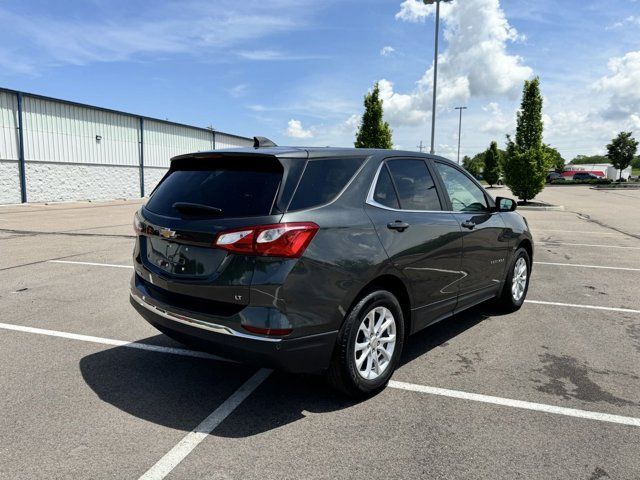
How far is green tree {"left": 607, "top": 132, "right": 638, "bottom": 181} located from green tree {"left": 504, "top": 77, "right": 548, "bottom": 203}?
41930 millimetres

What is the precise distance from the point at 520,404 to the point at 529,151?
77.6ft

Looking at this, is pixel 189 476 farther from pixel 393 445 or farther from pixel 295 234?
pixel 295 234

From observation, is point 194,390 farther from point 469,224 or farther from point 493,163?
point 493,163

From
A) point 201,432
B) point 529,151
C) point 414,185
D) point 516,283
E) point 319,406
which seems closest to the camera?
point 201,432

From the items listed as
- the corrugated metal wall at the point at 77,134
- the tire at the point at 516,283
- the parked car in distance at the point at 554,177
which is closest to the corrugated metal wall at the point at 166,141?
the corrugated metal wall at the point at 77,134

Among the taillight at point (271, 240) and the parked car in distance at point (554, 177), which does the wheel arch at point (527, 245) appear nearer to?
the taillight at point (271, 240)

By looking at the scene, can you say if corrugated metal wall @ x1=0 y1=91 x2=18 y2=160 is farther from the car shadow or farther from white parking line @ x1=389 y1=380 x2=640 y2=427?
white parking line @ x1=389 y1=380 x2=640 y2=427

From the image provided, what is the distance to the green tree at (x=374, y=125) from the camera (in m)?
24.9

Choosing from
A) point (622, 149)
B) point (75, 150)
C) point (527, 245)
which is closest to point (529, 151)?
point (527, 245)

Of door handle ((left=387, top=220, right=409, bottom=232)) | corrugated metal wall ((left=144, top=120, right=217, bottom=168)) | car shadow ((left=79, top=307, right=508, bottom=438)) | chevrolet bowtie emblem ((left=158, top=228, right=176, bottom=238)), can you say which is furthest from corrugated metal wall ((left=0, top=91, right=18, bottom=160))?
door handle ((left=387, top=220, right=409, bottom=232))

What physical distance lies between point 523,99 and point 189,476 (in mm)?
26474

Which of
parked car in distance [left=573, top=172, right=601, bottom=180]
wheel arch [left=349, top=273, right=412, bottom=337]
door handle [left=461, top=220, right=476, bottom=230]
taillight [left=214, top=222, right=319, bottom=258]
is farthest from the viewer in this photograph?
parked car in distance [left=573, top=172, right=601, bottom=180]

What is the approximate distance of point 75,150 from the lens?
26.8 meters

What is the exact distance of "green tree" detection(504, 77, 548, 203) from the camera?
79.8ft
